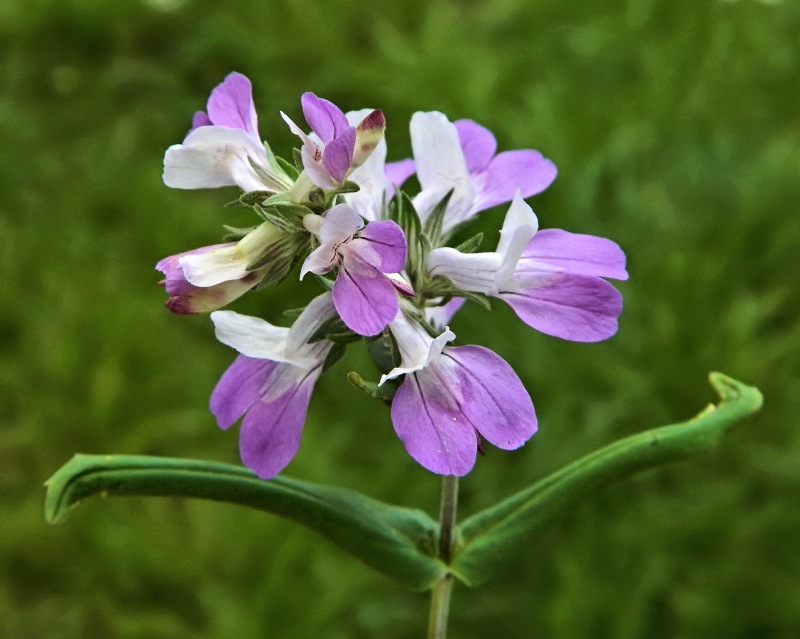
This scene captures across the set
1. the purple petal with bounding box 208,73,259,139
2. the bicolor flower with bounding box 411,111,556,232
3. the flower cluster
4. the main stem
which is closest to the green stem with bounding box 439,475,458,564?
the main stem

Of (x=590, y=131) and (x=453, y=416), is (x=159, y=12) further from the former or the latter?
(x=453, y=416)

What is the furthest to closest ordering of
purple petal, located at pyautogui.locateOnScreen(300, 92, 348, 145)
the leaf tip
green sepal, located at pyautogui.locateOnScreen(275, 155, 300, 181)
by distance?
the leaf tip, green sepal, located at pyautogui.locateOnScreen(275, 155, 300, 181), purple petal, located at pyautogui.locateOnScreen(300, 92, 348, 145)

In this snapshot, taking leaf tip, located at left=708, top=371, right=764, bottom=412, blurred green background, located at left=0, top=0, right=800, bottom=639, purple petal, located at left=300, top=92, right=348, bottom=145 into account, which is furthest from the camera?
blurred green background, located at left=0, top=0, right=800, bottom=639

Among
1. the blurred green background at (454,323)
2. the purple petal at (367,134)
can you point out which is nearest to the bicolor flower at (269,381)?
the purple petal at (367,134)

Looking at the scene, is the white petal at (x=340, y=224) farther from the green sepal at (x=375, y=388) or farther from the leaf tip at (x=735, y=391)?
the leaf tip at (x=735, y=391)

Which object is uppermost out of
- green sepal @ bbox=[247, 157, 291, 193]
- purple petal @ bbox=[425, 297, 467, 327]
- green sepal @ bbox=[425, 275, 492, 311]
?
green sepal @ bbox=[247, 157, 291, 193]

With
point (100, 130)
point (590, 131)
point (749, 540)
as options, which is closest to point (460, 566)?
point (749, 540)

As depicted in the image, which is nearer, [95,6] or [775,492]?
[775,492]

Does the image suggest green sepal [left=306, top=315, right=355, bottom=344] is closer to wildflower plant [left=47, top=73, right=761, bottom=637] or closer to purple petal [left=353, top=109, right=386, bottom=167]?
wildflower plant [left=47, top=73, right=761, bottom=637]
